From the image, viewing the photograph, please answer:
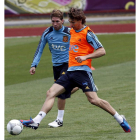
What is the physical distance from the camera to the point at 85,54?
24.9ft

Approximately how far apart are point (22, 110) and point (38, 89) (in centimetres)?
300

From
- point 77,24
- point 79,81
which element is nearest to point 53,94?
point 79,81

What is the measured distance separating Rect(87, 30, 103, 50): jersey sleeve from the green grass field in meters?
1.56

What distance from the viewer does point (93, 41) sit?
7406 millimetres

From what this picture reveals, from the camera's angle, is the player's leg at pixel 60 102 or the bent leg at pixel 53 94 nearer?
the bent leg at pixel 53 94

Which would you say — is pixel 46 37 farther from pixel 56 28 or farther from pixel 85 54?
pixel 85 54

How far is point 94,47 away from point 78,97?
13.5ft

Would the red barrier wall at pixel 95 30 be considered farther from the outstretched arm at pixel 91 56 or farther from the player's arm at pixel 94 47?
the outstretched arm at pixel 91 56

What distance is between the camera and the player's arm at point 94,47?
7.19 metres

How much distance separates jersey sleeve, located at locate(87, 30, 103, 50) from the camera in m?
7.37

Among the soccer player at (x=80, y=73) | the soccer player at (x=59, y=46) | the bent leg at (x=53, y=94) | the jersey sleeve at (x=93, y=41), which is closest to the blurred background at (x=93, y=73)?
the soccer player at (x=80, y=73)

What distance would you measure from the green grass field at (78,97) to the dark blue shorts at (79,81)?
0.83 meters

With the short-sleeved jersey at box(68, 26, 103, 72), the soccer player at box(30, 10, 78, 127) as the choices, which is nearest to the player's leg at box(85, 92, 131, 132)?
the short-sleeved jersey at box(68, 26, 103, 72)

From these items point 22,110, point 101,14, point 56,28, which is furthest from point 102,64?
point 101,14
